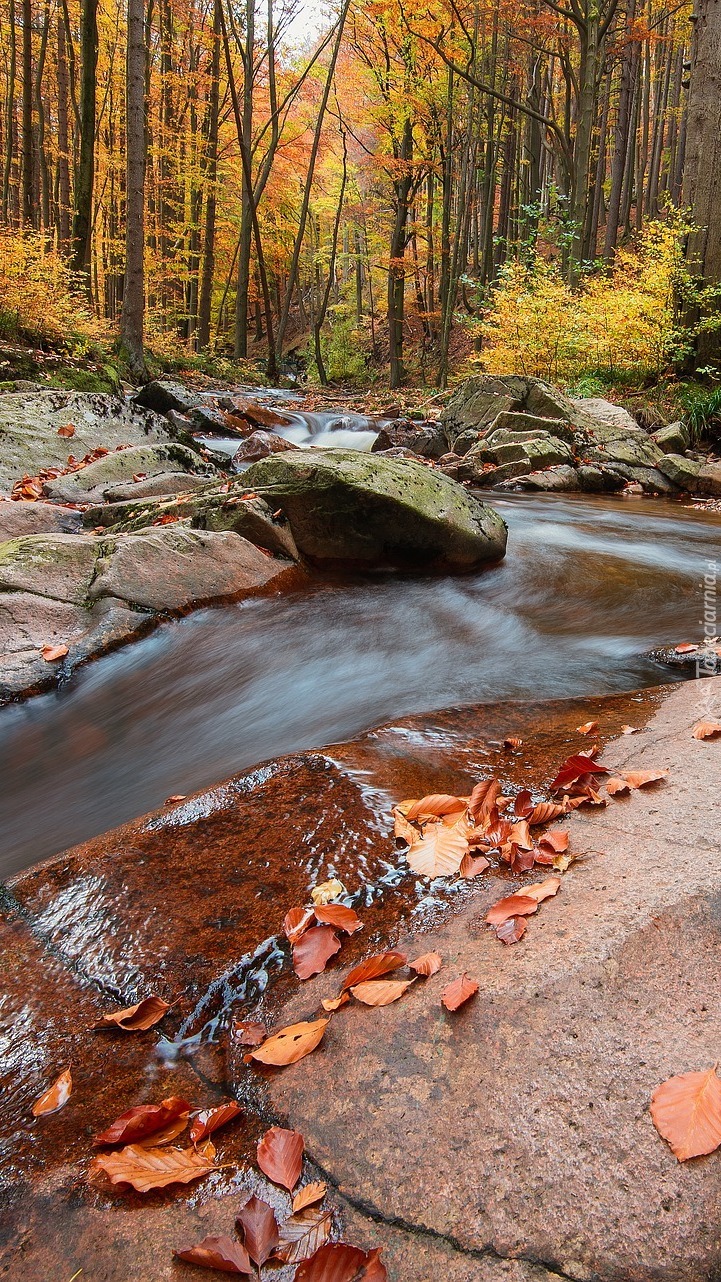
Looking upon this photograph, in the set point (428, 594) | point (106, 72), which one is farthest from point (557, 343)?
point (106, 72)

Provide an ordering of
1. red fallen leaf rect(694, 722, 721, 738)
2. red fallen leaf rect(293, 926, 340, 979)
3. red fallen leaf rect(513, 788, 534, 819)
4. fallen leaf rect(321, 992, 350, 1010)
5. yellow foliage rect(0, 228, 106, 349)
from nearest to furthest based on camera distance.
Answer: fallen leaf rect(321, 992, 350, 1010) < red fallen leaf rect(293, 926, 340, 979) < red fallen leaf rect(513, 788, 534, 819) < red fallen leaf rect(694, 722, 721, 738) < yellow foliage rect(0, 228, 106, 349)

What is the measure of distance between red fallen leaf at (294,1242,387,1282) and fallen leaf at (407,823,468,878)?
996mm

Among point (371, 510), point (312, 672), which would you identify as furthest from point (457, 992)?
point (371, 510)

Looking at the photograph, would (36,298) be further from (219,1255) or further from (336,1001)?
(219,1255)

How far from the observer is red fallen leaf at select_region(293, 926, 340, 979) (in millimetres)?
1709

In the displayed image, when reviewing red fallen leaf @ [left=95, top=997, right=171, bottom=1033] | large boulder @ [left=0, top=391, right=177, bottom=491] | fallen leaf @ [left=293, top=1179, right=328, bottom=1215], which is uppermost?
large boulder @ [left=0, top=391, right=177, bottom=491]

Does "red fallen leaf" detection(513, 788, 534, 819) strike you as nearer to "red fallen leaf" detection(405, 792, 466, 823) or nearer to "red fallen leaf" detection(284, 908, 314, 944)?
"red fallen leaf" detection(405, 792, 466, 823)

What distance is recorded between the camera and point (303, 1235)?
3.62 feet

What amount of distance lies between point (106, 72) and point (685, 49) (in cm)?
2242

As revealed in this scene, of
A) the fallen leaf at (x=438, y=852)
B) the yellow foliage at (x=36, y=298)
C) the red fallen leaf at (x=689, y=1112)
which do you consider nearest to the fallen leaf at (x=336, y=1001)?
the fallen leaf at (x=438, y=852)

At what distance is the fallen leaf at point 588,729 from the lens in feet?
9.48

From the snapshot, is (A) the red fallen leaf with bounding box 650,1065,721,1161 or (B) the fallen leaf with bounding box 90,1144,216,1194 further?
(B) the fallen leaf with bounding box 90,1144,216,1194

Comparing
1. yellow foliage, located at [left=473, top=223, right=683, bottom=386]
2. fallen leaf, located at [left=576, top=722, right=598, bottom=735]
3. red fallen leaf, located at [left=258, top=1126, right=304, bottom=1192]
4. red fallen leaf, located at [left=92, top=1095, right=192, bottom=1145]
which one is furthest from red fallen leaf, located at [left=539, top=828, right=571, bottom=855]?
yellow foliage, located at [left=473, top=223, right=683, bottom=386]

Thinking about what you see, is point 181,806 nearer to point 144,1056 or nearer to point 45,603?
point 144,1056
